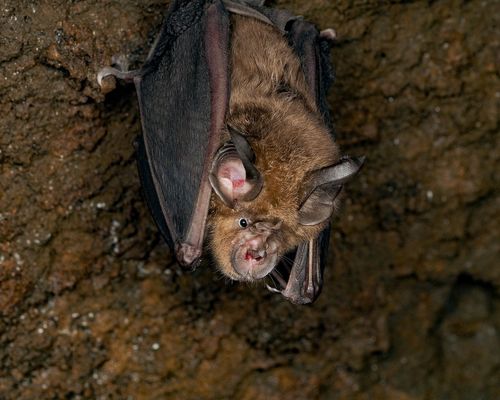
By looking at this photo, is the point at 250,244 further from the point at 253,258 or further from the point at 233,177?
the point at 233,177

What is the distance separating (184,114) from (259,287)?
1.30 metres

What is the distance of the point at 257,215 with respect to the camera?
11.7ft

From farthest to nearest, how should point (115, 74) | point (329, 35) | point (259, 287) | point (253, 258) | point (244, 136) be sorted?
point (259, 287) → point (329, 35) → point (115, 74) → point (253, 258) → point (244, 136)

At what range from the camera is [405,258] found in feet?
16.1

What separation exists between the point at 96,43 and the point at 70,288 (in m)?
1.23

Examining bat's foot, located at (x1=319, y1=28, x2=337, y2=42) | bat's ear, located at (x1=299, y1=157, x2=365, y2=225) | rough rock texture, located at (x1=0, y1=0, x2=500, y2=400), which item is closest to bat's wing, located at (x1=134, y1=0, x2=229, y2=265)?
rough rock texture, located at (x1=0, y1=0, x2=500, y2=400)

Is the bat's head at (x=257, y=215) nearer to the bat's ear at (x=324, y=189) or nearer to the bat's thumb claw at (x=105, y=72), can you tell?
the bat's ear at (x=324, y=189)

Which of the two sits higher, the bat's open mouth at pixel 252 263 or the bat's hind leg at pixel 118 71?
the bat's hind leg at pixel 118 71

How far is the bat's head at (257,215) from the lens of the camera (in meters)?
3.44

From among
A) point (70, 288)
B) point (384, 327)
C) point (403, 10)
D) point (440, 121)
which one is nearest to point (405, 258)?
point (384, 327)

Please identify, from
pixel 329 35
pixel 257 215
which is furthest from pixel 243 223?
pixel 329 35

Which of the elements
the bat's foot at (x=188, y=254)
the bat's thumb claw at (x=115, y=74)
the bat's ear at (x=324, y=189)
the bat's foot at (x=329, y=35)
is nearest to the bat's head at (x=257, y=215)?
the bat's ear at (x=324, y=189)

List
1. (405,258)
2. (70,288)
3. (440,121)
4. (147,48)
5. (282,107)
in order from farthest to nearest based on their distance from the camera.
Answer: (405,258)
(440,121)
(70,288)
(147,48)
(282,107)

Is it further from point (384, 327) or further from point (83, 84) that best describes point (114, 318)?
point (384, 327)
